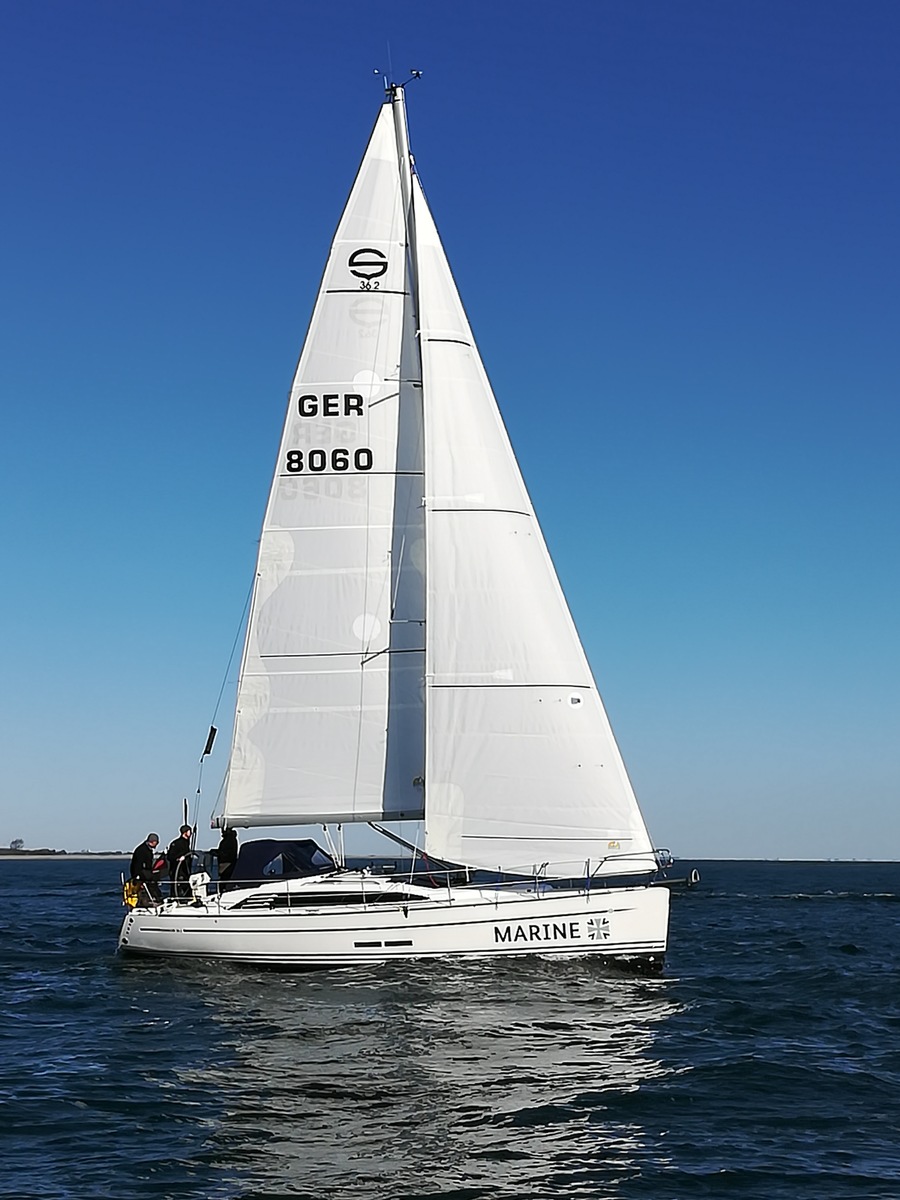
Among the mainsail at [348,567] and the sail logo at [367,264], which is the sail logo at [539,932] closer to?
the mainsail at [348,567]

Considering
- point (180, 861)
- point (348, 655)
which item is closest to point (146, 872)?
point (180, 861)

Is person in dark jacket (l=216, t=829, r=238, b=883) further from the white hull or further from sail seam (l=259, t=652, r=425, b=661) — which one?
sail seam (l=259, t=652, r=425, b=661)

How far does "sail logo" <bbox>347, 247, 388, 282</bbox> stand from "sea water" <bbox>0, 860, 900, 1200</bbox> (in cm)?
1302

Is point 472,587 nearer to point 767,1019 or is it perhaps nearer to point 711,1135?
point 767,1019

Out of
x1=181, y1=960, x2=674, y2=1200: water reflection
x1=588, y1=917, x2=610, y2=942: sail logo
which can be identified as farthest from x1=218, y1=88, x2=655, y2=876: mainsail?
x1=181, y1=960, x2=674, y2=1200: water reflection

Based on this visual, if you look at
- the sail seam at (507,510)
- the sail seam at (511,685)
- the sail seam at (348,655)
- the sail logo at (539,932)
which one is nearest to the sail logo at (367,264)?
the sail seam at (507,510)

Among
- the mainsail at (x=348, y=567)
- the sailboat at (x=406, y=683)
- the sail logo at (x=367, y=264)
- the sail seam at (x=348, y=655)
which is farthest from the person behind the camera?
the sail logo at (x=367, y=264)

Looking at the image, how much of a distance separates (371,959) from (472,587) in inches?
262

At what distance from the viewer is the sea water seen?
10914 millimetres

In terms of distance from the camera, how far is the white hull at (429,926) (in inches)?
806

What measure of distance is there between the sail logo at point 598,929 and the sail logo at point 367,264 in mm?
12814

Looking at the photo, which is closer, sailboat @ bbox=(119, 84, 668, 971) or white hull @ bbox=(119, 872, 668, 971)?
white hull @ bbox=(119, 872, 668, 971)

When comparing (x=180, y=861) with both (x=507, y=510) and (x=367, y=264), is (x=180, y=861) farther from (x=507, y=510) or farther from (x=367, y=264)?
(x=367, y=264)

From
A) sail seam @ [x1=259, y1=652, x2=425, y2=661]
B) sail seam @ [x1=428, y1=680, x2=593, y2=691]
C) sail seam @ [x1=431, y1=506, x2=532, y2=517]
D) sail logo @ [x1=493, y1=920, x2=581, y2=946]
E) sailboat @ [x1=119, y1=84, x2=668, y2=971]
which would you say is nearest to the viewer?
sail logo @ [x1=493, y1=920, x2=581, y2=946]
